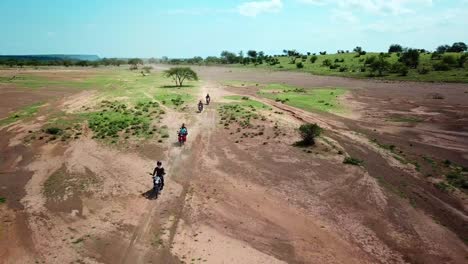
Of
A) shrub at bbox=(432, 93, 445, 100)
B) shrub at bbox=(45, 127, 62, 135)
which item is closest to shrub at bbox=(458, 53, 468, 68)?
shrub at bbox=(432, 93, 445, 100)

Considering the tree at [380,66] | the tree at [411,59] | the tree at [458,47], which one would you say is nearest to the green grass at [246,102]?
the tree at [380,66]

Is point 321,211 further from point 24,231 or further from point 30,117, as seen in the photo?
point 30,117

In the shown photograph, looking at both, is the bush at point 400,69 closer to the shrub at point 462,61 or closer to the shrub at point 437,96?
the shrub at point 462,61

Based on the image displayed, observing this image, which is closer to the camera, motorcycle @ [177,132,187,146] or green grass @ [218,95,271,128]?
motorcycle @ [177,132,187,146]

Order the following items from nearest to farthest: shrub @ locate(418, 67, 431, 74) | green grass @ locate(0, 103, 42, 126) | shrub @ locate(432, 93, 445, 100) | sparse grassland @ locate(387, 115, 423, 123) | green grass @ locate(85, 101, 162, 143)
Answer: green grass @ locate(85, 101, 162, 143) < green grass @ locate(0, 103, 42, 126) < sparse grassland @ locate(387, 115, 423, 123) < shrub @ locate(432, 93, 445, 100) < shrub @ locate(418, 67, 431, 74)

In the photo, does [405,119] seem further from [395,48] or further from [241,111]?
[395,48]

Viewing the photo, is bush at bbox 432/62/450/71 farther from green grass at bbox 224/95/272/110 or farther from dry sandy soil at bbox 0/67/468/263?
dry sandy soil at bbox 0/67/468/263

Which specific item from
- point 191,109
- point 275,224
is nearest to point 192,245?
point 275,224
